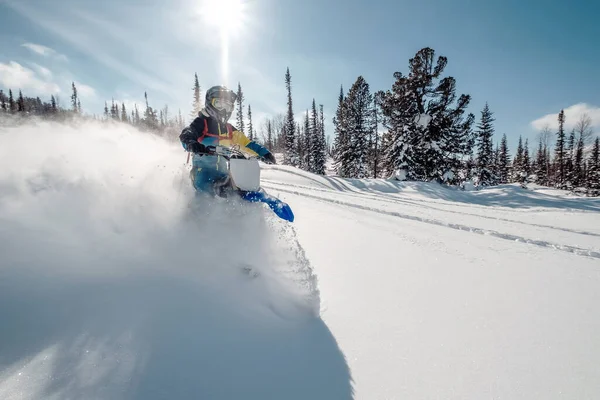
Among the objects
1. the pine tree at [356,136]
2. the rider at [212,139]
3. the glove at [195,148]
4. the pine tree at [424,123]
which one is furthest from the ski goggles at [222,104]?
the pine tree at [356,136]

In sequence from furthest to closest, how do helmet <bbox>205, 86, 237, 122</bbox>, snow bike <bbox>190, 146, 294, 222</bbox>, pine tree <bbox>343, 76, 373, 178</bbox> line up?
pine tree <bbox>343, 76, 373, 178</bbox> < helmet <bbox>205, 86, 237, 122</bbox> < snow bike <bbox>190, 146, 294, 222</bbox>

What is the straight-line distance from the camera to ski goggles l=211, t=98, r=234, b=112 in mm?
4500

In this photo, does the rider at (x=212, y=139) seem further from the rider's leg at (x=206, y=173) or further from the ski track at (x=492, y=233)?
the ski track at (x=492, y=233)

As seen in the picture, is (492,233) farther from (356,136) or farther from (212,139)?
(356,136)

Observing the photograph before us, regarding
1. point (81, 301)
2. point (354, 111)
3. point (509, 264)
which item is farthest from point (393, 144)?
point (81, 301)

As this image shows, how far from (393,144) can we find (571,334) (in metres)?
21.8

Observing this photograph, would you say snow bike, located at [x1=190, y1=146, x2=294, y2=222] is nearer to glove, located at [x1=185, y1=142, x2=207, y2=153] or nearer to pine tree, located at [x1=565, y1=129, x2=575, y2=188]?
glove, located at [x1=185, y1=142, x2=207, y2=153]

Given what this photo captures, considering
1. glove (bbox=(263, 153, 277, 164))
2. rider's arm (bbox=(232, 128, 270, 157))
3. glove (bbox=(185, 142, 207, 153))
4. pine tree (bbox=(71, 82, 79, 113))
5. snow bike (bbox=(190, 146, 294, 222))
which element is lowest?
snow bike (bbox=(190, 146, 294, 222))

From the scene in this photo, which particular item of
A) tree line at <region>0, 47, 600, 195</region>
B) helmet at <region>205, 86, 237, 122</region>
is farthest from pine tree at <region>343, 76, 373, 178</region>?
helmet at <region>205, 86, 237, 122</region>

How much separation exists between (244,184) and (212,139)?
108 centimetres

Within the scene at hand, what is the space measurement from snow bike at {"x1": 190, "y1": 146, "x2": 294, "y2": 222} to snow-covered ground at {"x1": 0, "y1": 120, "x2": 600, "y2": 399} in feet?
0.65

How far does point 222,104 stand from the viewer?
455cm

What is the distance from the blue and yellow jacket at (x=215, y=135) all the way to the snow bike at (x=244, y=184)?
37cm

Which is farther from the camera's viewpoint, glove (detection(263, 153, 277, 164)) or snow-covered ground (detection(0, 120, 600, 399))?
glove (detection(263, 153, 277, 164))
